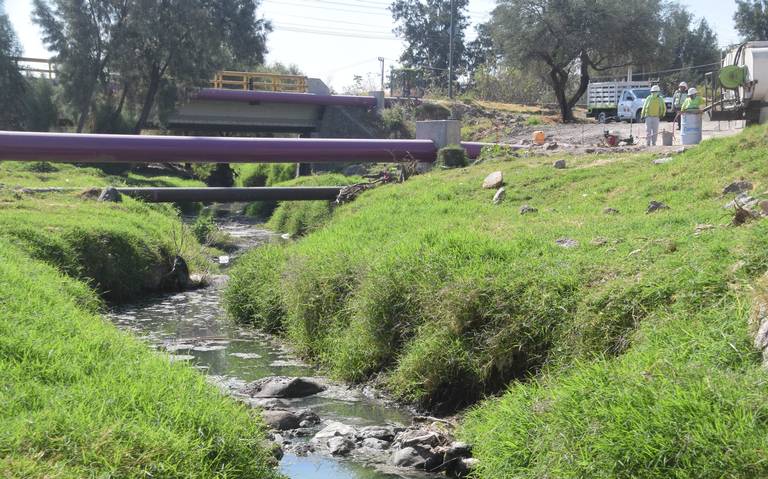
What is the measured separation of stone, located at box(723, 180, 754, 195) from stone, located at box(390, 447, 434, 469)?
6943mm

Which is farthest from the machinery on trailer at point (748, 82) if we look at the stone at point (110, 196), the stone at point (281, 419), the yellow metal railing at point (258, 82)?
the yellow metal railing at point (258, 82)

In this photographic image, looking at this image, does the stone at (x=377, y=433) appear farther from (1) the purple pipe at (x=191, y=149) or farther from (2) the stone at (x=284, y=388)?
(1) the purple pipe at (x=191, y=149)

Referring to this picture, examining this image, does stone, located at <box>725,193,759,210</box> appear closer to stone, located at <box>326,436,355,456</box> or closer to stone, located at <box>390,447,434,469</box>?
stone, located at <box>390,447,434,469</box>

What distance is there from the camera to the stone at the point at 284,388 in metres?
11.0

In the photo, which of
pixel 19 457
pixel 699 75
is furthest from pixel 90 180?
pixel 699 75

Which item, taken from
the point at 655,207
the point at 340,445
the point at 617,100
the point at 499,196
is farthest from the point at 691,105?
the point at 617,100

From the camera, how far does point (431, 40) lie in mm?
79500

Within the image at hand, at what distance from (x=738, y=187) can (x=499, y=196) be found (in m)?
5.09

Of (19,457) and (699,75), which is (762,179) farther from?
(699,75)

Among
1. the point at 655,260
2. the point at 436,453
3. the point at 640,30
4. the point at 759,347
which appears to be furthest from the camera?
the point at 640,30

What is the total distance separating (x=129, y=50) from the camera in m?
44.1

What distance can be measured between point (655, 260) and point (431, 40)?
7181 cm

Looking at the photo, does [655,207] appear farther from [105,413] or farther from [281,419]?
[105,413]

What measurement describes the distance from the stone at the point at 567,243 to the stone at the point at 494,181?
266 inches
